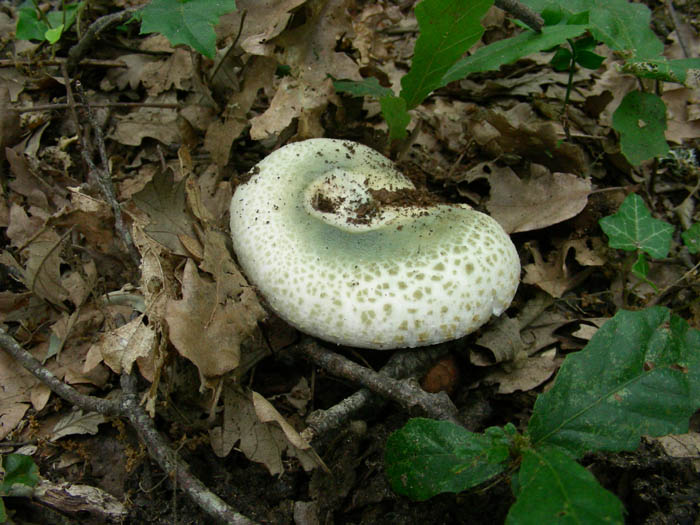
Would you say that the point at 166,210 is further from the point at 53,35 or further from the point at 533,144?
the point at 533,144

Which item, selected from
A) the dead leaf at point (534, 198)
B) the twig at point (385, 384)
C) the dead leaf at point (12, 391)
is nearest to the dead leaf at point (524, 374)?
the twig at point (385, 384)

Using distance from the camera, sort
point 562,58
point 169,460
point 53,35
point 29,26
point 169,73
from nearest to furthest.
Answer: point 169,460, point 562,58, point 53,35, point 29,26, point 169,73

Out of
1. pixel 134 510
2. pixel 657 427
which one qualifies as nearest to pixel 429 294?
pixel 657 427

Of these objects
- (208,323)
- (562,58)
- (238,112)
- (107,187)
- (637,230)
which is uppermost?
(562,58)

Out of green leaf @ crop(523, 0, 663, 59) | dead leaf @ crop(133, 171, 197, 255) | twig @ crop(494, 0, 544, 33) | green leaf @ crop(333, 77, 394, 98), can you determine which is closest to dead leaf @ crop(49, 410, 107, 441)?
dead leaf @ crop(133, 171, 197, 255)

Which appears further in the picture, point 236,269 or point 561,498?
point 236,269

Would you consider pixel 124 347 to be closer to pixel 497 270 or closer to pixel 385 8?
pixel 497 270

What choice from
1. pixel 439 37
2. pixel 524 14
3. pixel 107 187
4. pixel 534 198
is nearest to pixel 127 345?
pixel 107 187
